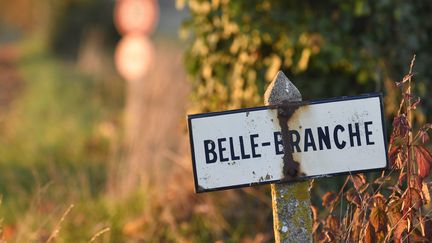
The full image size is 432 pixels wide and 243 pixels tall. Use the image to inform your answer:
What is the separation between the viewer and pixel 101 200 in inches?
242

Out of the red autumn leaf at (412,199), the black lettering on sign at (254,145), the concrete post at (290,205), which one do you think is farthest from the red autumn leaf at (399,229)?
the black lettering on sign at (254,145)

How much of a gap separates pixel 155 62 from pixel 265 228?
18.4ft

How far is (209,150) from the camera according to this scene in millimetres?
2807

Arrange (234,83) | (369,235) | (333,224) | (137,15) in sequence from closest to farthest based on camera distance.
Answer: (369,235)
(333,224)
(234,83)
(137,15)

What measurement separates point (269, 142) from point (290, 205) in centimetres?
22

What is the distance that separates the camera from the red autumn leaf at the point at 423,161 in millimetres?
2850

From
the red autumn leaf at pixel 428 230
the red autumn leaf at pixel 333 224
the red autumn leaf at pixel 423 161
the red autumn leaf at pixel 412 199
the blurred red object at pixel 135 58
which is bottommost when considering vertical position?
the red autumn leaf at pixel 428 230

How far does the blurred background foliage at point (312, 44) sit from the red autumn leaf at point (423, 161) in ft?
5.45

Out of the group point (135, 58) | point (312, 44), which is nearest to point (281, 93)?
point (312, 44)

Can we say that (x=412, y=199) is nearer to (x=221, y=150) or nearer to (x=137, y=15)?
(x=221, y=150)

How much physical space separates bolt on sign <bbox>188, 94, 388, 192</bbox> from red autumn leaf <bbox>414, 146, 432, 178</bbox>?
0.22 m

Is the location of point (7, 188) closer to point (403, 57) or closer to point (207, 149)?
point (403, 57)

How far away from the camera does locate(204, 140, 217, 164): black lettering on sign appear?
9.18 feet

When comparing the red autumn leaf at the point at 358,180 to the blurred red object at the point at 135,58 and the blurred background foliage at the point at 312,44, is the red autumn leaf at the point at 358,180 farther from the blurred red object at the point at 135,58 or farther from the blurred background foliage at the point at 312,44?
the blurred red object at the point at 135,58
